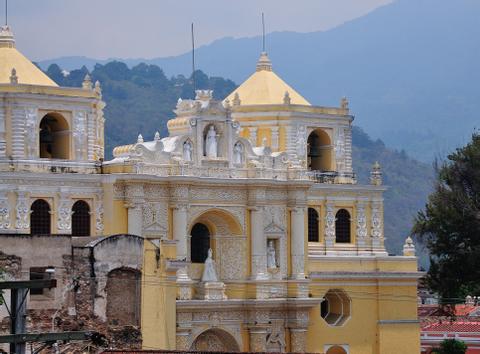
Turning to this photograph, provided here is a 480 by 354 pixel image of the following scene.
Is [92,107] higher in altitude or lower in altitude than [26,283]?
higher

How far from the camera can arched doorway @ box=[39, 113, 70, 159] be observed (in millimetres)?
53506

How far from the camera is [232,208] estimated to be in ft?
180

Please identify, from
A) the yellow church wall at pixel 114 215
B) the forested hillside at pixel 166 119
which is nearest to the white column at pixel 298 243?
the yellow church wall at pixel 114 215

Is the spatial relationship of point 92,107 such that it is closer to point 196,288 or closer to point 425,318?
point 196,288

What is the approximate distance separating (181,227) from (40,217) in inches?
171

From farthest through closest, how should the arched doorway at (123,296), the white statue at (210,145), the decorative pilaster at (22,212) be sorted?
the white statue at (210,145) < the decorative pilaster at (22,212) < the arched doorway at (123,296)

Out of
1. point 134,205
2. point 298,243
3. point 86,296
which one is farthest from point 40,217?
point 86,296

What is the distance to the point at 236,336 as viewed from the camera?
54.5 metres

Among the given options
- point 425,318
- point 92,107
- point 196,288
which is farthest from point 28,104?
point 425,318

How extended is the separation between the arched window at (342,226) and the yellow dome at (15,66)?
36.6 ft

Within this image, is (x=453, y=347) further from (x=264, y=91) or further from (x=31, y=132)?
(x=31, y=132)

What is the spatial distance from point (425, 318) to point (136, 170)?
21006 millimetres

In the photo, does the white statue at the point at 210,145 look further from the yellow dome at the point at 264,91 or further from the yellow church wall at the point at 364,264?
the yellow church wall at the point at 364,264

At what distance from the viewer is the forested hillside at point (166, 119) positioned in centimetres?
16138
